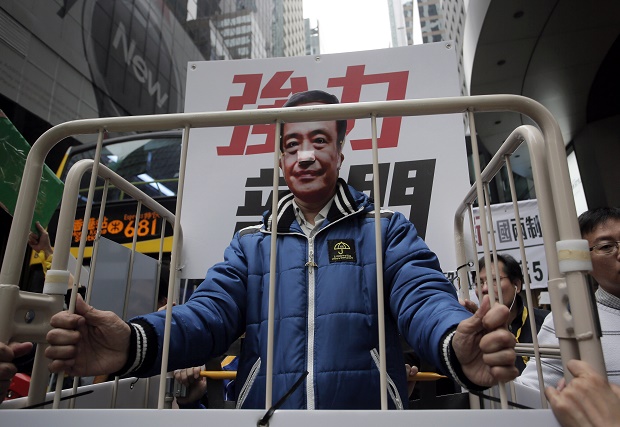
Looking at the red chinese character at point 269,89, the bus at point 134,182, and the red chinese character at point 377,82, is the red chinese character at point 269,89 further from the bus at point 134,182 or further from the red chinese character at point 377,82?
the bus at point 134,182

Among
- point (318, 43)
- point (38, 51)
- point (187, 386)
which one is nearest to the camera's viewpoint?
point (187, 386)

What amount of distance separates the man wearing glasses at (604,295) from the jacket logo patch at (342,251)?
789 mm

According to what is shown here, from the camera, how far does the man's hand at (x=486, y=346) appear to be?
926mm

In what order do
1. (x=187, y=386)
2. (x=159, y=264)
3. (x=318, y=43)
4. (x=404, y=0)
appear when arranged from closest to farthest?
1. (x=159, y=264)
2. (x=187, y=386)
3. (x=404, y=0)
4. (x=318, y=43)

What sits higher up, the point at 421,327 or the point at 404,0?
the point at 404,0

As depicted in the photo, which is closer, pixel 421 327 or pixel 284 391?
pixel 421 327

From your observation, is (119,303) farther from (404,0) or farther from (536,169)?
(404,0)

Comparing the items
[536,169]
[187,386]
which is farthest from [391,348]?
[187,386]

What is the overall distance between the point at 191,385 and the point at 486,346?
6.24ft

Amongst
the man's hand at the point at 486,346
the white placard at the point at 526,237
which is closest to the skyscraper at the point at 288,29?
the white placard at the point at 526,237

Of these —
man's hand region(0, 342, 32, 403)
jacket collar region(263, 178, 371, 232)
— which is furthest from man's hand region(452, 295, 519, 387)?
man's hand region(0, 342, 32, 403)

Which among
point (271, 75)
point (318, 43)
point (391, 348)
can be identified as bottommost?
point (391, 348)

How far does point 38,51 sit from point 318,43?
75.8 metres

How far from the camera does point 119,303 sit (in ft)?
6.28
